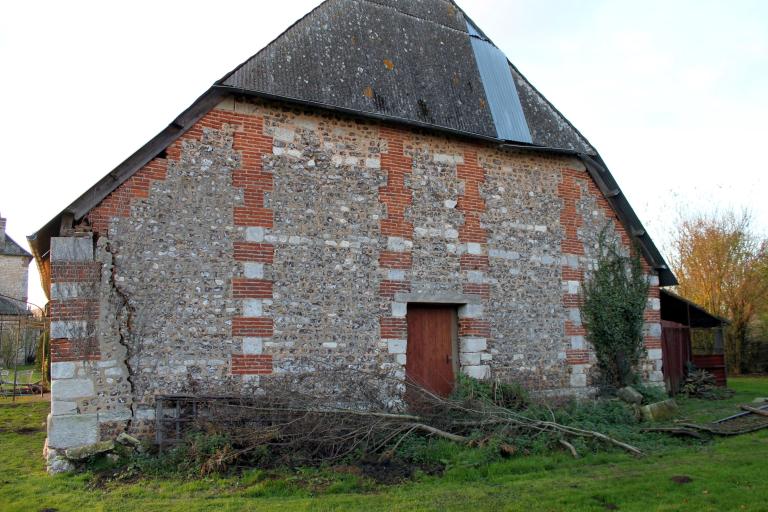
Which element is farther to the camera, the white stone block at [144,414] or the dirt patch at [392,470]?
the white stone block at [144,414]

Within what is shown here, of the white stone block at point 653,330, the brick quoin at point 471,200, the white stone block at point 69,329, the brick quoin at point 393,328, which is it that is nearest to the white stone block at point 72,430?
the white stone block at point 69,329

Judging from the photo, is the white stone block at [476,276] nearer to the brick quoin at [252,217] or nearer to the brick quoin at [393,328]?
the brick quoin at [393,328]

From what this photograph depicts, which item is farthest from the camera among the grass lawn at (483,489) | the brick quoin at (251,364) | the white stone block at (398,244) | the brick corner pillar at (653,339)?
the brick corner pillar at (653,339)

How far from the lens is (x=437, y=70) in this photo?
10188 mm

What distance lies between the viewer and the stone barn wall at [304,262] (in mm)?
7121

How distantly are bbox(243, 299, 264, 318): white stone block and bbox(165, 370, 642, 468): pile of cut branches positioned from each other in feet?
3.03

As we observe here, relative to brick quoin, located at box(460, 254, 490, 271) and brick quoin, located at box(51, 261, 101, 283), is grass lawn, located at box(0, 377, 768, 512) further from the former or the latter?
brick quoin, located at box(460, 254, 490, 271)

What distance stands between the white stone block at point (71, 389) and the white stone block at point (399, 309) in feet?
13.4

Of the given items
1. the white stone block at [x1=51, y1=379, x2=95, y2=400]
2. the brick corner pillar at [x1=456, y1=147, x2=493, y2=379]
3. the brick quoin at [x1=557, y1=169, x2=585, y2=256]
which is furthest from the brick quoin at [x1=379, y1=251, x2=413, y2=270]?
the white stone block at [x1=51, y1=379, x2=95, y2=400]

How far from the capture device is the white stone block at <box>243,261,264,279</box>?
25.5 ft

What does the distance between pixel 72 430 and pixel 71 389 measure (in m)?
0.47

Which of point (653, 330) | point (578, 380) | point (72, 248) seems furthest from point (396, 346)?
point (653, 330)

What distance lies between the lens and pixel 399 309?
865 cm

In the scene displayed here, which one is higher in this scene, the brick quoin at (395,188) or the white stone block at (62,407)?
the brick quoin at (395,188)
